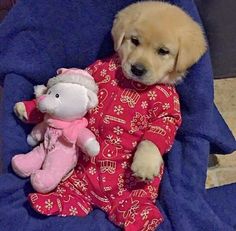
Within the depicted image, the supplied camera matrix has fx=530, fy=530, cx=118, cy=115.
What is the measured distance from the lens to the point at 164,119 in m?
1.29

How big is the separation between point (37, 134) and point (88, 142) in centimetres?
17

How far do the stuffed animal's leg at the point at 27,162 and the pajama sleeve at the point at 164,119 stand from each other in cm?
27

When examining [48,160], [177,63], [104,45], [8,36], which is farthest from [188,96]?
[8,36]

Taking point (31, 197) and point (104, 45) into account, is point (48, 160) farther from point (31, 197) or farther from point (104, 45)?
point (104, 45)

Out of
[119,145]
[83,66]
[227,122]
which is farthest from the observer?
[227,122]

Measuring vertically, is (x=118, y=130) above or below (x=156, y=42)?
below

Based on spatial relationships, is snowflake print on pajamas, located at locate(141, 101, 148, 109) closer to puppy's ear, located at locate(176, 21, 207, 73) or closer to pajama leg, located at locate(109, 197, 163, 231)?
puppy's ear, located at locate(176, 21, 207, 73)

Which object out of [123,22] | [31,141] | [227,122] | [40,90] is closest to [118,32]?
[123,22]

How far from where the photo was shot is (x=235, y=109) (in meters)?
1.85

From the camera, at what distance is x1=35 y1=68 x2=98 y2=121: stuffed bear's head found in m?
1.22

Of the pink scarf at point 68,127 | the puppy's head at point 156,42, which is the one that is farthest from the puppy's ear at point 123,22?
the pink scarf at point 68,127

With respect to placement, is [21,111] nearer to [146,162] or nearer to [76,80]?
[76,80]

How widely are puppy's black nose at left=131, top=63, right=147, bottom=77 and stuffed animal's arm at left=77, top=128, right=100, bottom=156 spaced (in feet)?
0.60

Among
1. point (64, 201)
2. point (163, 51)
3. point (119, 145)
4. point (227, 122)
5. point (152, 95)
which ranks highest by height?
point (163, 51)
